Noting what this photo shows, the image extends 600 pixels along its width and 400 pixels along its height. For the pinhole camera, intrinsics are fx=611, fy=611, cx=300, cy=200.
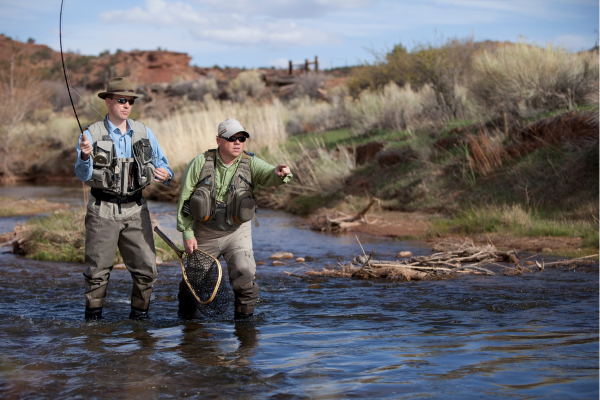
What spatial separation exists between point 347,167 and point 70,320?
1103 centimetres

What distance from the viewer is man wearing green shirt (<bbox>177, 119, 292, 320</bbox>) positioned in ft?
17.5

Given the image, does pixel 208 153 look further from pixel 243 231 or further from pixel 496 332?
pixel 496 332

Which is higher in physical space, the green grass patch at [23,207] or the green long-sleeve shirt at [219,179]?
the green long-sleeve shirt at [219,179]

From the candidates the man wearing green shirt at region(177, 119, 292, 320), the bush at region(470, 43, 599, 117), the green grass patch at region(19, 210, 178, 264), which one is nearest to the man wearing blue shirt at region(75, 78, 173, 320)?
Result: the man wearing green shirt at region(177, 119, 292, 320)

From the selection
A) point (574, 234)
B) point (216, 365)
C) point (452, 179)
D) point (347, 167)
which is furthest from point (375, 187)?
point (216, 365)

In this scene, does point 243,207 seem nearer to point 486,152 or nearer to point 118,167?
point 118,167

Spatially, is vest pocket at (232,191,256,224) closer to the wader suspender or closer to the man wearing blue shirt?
the man wearing blue shirt

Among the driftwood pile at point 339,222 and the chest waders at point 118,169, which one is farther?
the driftwood pile at point 339,222

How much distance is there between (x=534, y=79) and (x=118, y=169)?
38.7 ft

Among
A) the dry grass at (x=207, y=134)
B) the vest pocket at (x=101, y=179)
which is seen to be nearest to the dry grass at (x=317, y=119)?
the dry grass at (x=207, y=134)

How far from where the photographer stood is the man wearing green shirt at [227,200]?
5344 mm

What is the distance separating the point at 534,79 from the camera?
14.4 meters

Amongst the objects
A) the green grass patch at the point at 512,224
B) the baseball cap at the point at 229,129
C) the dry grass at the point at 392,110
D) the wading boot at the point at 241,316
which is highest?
the dry grass at the point at 392,110

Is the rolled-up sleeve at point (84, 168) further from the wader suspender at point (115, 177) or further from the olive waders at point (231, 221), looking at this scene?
the olive waders at point (231, 221)
